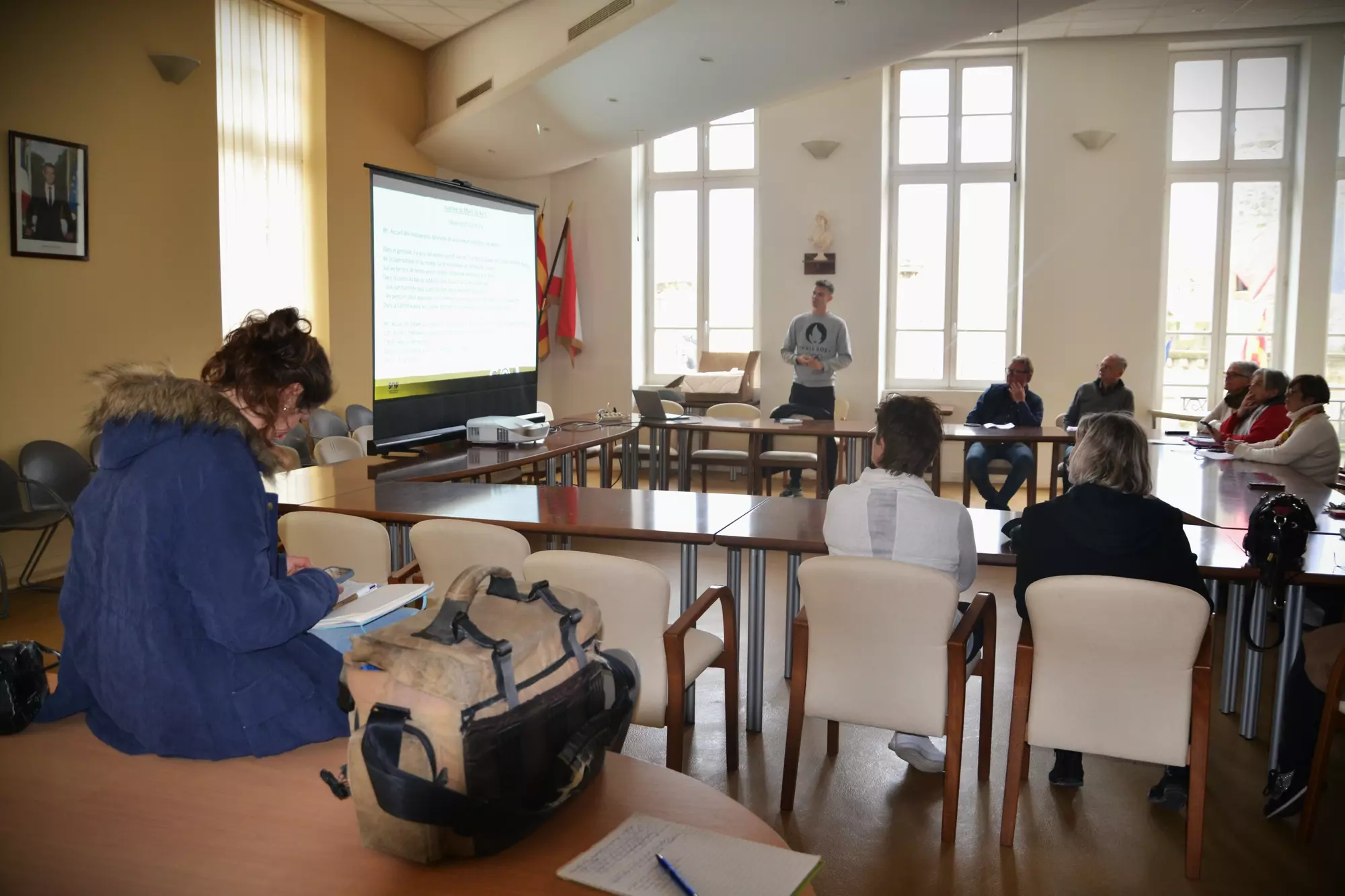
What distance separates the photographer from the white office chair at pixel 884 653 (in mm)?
2664

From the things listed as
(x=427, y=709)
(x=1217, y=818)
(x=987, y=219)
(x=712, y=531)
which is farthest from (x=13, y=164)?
(x=987, y=219)

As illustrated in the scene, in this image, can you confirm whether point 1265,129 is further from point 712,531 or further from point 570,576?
point 570,576

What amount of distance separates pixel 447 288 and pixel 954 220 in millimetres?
5676

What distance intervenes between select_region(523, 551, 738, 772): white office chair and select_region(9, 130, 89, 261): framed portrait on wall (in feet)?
14.4

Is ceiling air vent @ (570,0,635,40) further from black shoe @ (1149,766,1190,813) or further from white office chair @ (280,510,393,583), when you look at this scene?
black shoe @ (1149,766,1190,813)

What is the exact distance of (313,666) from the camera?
1822 mm

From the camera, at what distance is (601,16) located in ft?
20.3

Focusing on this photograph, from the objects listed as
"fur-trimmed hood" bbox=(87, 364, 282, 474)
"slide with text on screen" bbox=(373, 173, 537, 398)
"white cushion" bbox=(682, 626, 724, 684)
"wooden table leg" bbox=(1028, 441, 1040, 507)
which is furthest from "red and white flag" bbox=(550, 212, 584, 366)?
"fur-trimmed hood" bbox=(87, 364, 282, 474)

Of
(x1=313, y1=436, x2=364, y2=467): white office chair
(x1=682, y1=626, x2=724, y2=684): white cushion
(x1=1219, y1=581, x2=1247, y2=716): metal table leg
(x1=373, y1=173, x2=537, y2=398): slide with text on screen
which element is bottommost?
(x1=1219, y1=581, x2=1247, y2=716): metal table leg

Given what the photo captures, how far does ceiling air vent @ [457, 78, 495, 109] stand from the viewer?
777cm

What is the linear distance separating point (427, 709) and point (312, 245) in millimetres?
7510

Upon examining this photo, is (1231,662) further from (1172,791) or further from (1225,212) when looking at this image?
(1225,212)

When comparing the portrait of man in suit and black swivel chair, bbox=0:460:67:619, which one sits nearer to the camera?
black swivel chair, bbox=0:460:67:619

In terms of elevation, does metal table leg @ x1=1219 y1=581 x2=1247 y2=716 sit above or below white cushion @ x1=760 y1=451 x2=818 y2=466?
below
